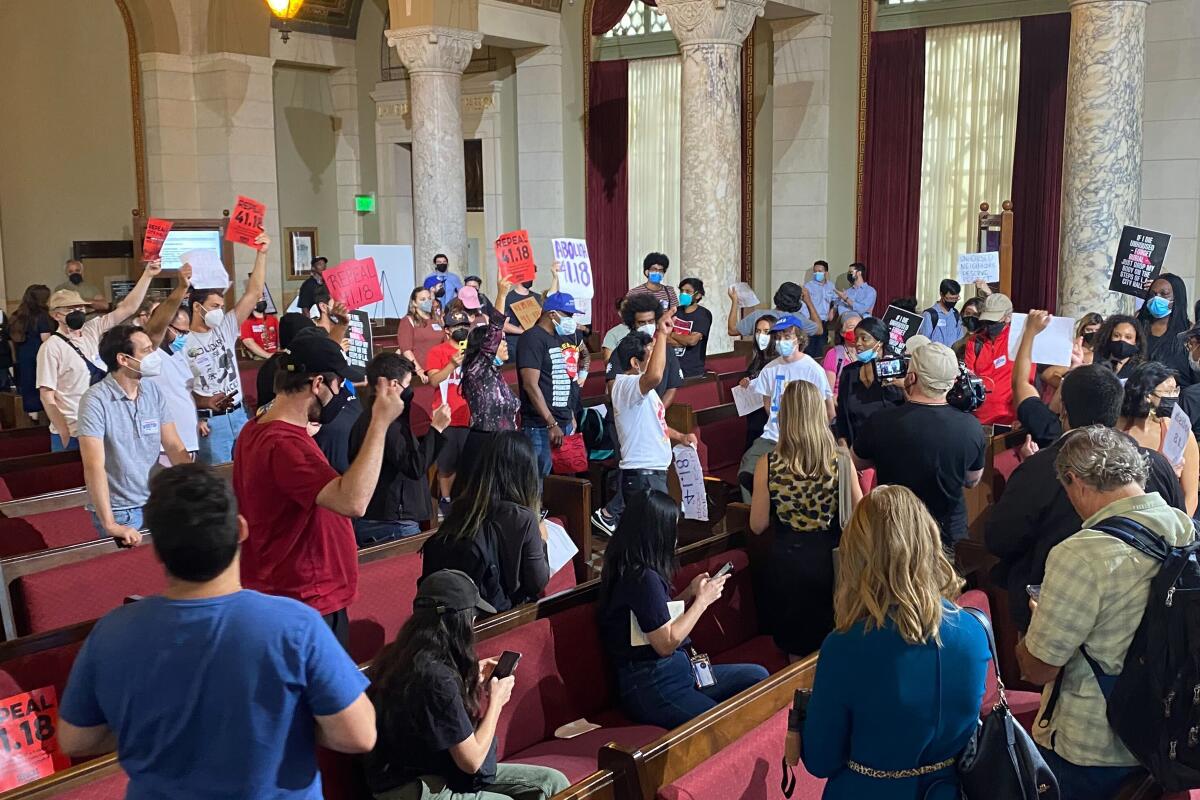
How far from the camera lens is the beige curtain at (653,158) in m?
16.1

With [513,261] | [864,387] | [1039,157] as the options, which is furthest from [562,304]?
[1039,157]

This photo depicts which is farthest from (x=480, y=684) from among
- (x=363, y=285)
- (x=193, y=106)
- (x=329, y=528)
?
(x=193, y=106)

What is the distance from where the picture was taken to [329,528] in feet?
12.3

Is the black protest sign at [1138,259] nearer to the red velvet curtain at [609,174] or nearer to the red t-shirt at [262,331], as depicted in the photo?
the red t-shirt at [262,331]

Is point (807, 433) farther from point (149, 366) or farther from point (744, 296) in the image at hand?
point (744, 296)

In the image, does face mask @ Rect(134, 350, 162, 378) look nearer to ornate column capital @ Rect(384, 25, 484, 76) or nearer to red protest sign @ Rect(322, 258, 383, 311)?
red protest sign @ Rect(322, 258, 383, 311)

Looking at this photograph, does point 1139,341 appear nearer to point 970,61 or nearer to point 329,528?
point 329,528

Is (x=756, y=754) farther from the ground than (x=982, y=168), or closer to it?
closer to it

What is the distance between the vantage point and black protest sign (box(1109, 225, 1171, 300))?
26.0 feet

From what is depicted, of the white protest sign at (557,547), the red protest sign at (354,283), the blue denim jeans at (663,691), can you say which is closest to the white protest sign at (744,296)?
the red protest sign at (354,283)

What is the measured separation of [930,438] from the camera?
4945 millimetres

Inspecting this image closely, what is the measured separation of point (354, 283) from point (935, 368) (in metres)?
4.22

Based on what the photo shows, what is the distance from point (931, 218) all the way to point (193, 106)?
34.4 feet

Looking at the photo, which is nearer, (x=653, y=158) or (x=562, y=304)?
(x=562, y=304)
